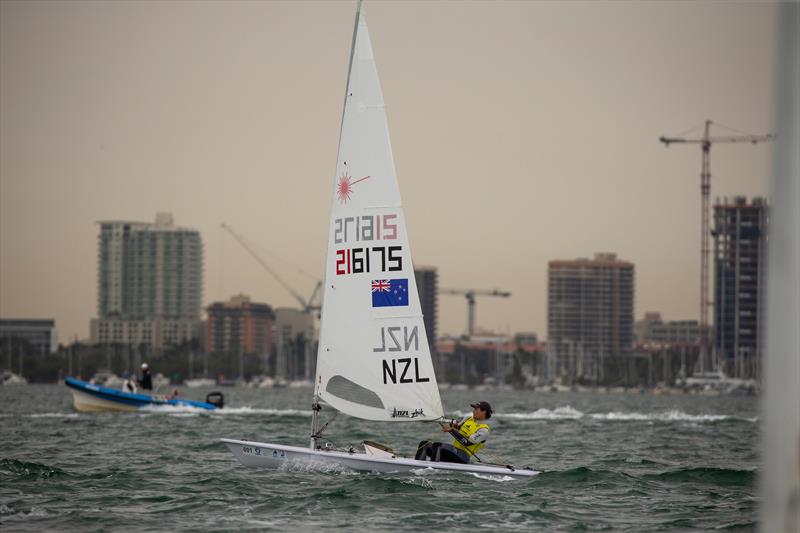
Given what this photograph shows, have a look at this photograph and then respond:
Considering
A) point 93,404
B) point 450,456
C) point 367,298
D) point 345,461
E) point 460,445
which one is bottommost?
point 93,404

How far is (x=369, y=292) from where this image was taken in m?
25.4

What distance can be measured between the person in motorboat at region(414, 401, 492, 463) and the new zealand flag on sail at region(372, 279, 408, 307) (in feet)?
9.60

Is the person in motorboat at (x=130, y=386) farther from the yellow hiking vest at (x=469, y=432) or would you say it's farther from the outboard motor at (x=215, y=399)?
the yellow hiking vest at (x=469, y=432)

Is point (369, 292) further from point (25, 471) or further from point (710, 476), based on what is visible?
point (710, 476)

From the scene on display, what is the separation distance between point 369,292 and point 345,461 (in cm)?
363

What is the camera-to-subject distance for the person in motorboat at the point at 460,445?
2405 cm

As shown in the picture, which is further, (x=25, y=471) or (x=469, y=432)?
(x=25, y=471)

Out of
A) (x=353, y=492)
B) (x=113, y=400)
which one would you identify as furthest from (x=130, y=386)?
(x=353, y=492)

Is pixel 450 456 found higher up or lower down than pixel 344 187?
lower down

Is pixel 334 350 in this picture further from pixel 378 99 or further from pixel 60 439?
pixel 60 439

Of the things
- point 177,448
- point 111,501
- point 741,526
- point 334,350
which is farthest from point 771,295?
point 177,448

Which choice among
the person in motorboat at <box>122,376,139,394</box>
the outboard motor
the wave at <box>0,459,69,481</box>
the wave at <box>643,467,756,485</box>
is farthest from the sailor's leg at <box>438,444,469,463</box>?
the outboard motor

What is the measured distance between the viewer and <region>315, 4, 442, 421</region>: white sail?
24953 millimetres

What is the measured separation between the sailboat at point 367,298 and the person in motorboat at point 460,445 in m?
0.79
